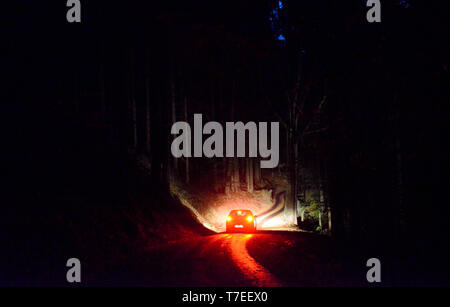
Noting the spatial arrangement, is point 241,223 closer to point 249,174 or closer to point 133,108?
point 133,108

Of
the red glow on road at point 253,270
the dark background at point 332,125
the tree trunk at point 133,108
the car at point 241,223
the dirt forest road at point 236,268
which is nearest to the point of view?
the red glow on road at point 253,270

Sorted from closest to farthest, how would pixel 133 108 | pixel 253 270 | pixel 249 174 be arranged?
pixel 253 270 < pixel 133 108 < pixel 249 174

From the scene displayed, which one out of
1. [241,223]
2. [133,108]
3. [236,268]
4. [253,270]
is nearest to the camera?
[253,270]

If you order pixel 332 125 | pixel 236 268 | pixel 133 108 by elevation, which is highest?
pixel 133 108

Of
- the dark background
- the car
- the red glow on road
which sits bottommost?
the car

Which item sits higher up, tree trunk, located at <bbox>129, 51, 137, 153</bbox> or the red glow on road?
tree trunk, located at <bbox>129, 51, 137, 153</bbox>

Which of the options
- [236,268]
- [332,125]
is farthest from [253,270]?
[332,125]

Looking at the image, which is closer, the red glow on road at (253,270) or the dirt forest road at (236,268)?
the red glow on road at (253,270)

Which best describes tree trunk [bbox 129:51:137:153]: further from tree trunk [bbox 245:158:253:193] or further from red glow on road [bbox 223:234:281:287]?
red glow on road [bbox 223:234:281:287]

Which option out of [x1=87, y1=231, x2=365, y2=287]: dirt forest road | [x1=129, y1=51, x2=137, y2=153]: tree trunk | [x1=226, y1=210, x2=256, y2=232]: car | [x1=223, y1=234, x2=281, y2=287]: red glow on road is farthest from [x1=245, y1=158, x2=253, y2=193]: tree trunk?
[x1=223, y1=234, x2=281, y2=287]: red glow on road

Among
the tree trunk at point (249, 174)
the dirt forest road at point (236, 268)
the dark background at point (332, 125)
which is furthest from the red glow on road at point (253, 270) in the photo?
the tree trunk at point (249, 174)

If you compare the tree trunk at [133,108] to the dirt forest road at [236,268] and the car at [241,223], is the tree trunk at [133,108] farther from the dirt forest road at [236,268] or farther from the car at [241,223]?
the dirt forest road at [236,268]
